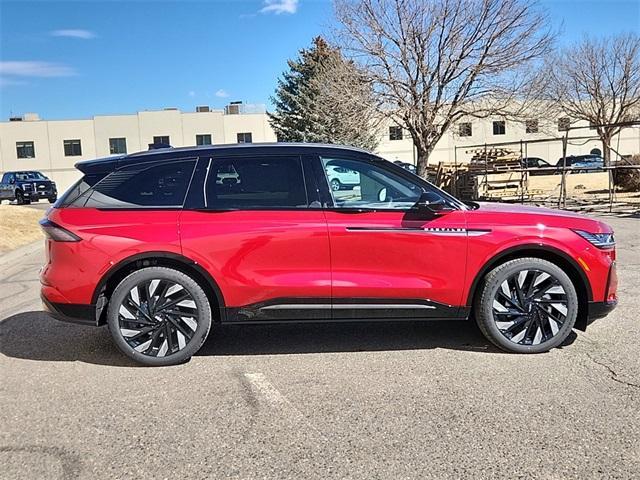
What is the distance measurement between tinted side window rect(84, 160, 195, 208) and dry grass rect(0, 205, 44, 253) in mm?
8678

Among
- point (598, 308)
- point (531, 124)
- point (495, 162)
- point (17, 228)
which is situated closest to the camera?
point (598, 308)

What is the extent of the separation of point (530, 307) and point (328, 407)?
200 centimetres

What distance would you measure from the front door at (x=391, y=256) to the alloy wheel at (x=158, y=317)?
1.21 metres

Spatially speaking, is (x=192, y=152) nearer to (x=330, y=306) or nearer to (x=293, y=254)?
(x=293, y=254)

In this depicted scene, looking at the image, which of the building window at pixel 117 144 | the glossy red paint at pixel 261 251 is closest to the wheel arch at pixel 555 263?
the glossy red paint at pixel 261 251

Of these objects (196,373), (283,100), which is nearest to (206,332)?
(196,373)

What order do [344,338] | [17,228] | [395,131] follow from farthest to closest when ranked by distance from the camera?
[395,131] → [17,228] → [344,338]

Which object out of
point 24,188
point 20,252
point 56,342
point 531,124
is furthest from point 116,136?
point 56,342

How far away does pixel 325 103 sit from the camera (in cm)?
2425

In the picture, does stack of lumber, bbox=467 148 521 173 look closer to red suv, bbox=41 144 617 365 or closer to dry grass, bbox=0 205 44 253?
dry grass, bbox=0 205 44 253

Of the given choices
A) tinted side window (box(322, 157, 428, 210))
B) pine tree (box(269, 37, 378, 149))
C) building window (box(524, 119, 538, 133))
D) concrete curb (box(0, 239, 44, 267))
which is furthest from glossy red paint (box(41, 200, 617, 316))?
building window (box(524, 119, 538, 133))

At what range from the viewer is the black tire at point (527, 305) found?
4809 millimetres

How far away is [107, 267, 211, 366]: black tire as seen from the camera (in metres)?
4.69

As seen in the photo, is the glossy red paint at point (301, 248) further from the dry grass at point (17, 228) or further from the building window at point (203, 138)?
the building window at point (203, 138)
